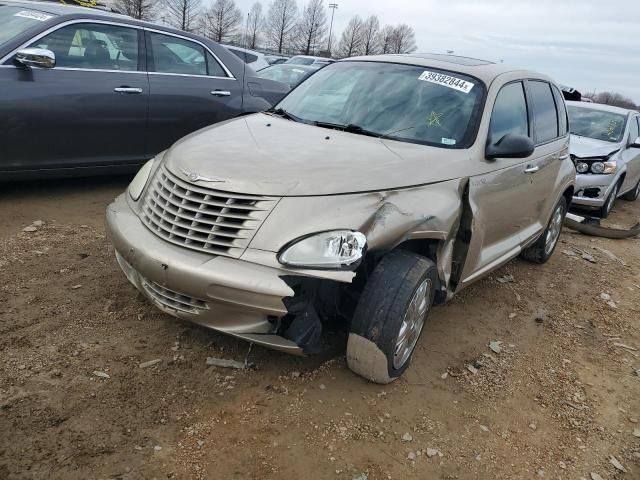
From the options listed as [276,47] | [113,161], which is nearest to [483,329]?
[113,161]

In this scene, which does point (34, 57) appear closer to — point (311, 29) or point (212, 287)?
point (212, 287)

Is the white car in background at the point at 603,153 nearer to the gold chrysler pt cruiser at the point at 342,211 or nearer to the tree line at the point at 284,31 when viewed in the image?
the gold chrysler pt cruiser at the point at 342,211

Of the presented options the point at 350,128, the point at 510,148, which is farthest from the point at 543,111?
the point at 350,128

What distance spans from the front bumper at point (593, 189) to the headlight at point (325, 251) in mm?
6326

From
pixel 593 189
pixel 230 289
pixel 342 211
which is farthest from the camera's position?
pixel 593 189

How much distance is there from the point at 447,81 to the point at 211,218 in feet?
6.64

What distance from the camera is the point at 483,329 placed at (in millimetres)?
3988

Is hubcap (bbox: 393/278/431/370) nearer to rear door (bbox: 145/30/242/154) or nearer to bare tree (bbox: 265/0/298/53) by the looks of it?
rear door (bbox: 145/30/242/154)

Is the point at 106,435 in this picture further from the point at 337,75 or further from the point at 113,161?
the point at 113,161

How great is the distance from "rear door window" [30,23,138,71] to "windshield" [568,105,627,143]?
6887 mm

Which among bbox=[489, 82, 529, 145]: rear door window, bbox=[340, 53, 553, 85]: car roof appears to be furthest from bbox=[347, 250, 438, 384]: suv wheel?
bbox=[340, 53, 553, 85]: car roof

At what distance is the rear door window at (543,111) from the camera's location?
14.8 feet

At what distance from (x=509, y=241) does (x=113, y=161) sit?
3629 mm

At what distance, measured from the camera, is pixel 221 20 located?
196 feet
